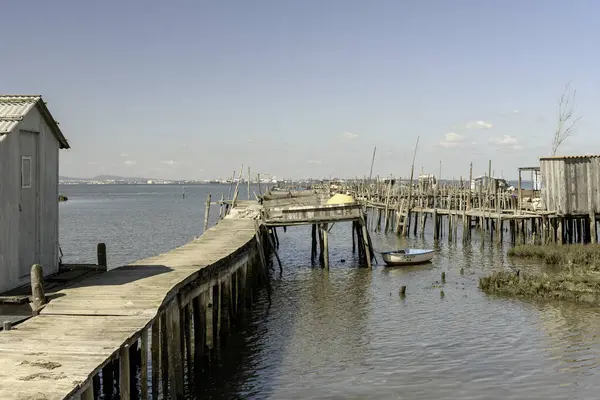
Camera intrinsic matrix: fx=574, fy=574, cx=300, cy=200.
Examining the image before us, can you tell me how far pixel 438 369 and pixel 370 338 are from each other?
10.7 feet

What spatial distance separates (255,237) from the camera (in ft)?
82.6

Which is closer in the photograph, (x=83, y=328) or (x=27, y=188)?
(x=83, y=328)

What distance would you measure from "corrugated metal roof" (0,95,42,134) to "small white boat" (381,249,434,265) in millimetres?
21241

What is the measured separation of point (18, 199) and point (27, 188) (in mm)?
547

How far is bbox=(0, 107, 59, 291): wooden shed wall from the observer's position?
12.8 m

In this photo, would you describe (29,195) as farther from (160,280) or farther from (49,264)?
(160,280)

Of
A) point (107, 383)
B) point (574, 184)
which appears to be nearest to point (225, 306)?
point (107, 383)

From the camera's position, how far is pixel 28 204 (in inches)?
553

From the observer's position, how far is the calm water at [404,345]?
14.1 m

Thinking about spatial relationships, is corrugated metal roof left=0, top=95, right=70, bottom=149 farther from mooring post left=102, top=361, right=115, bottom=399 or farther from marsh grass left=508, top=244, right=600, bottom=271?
marsh grass left=508, top=244, right=600, bottom=271

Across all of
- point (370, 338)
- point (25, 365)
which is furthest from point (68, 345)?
point (370, 338)

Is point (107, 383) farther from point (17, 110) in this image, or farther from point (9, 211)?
point (17, 110)

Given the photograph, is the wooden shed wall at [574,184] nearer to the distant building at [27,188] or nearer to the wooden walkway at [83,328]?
the wooden walkway at [83,328]

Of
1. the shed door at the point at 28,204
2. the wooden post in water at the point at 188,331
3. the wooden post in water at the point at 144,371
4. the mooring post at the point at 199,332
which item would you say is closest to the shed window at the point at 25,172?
the shed door at the point at 28,204
